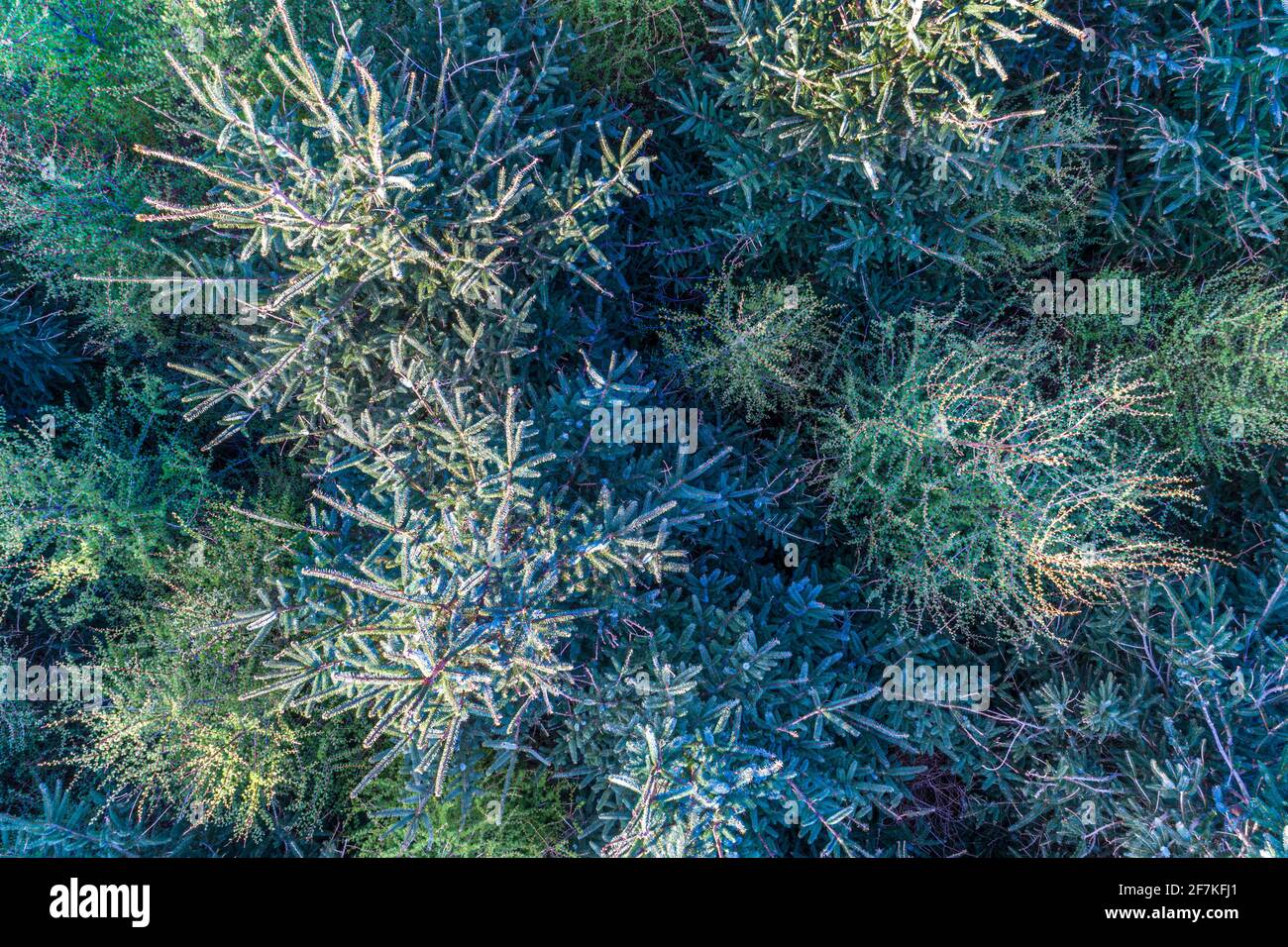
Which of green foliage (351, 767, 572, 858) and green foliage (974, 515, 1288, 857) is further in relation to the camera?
green foliage (351, 767, 572, 858)

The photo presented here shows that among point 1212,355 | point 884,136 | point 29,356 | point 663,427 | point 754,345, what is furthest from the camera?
point 29,356

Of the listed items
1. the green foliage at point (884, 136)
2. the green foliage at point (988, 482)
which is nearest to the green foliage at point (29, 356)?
the green foliage at point (884, 136)

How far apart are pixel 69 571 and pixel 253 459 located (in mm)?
975

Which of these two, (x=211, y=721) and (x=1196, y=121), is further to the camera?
(x=211, y=721)

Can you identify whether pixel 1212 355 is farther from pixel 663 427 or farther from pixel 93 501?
pixel 93 501

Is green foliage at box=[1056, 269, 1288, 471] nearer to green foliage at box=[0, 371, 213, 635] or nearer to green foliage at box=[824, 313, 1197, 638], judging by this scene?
green foliage at box=[824, 313, 1197, 638]

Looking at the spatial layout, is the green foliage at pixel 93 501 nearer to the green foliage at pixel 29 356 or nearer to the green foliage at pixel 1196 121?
the green foliage at pixel 29 356

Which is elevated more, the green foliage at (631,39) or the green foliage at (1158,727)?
the green foliage at (631,39)

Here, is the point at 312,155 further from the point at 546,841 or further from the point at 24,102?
the point at 546,841

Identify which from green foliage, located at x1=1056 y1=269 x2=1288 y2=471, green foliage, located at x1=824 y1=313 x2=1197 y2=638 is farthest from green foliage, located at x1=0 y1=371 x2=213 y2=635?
green foliage, located at x1=1056 y1=269 x2=1288 y2=471

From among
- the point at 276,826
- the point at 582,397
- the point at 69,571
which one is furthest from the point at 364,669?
the point at 69,571

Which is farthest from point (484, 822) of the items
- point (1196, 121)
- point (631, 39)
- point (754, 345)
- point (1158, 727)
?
point (1196, 121)

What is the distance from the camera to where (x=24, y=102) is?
4.02 meters

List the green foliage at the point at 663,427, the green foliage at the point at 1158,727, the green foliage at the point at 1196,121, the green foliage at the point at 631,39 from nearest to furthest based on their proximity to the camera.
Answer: the green foliage at the point at 663,427, the green foliage at the point at 1158,727, the green foliage at the point at 1196,121, the green foliage at the point at 631,39
